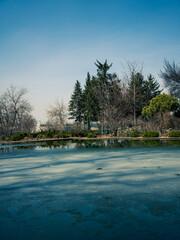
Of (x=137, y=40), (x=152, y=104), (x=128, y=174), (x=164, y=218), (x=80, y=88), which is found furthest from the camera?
(x=80, y=88)

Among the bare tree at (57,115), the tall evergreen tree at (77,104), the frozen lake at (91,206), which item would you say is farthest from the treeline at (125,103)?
the frozen lake at (91,206)

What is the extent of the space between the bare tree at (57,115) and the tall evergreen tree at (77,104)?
1709mm

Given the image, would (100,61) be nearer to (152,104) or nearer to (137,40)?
(152,104)

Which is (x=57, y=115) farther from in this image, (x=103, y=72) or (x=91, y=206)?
(x=91, y=206)

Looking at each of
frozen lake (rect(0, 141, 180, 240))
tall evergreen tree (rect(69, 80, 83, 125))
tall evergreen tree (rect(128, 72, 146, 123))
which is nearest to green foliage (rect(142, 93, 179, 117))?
tall evergreen tree (rect(128, 72, 146, 123))

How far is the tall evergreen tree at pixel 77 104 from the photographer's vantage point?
40.1m

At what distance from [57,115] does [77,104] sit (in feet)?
15.9

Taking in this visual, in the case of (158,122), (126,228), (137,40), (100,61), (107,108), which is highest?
(100,61)

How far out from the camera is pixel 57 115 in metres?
42.0

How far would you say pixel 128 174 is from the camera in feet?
18.5

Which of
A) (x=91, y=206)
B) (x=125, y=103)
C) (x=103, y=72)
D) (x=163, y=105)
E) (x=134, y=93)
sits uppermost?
(x=103, y=72)

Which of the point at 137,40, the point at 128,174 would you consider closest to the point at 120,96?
the point at 137,40

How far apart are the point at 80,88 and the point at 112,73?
31.7 ft

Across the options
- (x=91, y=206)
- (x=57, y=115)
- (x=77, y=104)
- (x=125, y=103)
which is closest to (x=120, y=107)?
(x=125, y=103)
